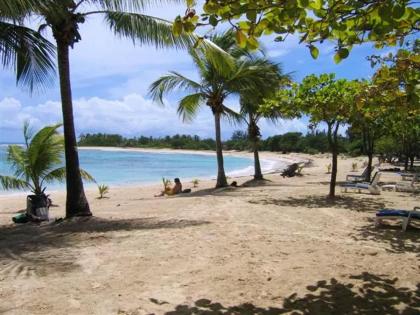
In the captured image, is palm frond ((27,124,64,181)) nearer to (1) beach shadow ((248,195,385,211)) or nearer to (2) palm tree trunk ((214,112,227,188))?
(1) beach shadow ((248,195,385,211))

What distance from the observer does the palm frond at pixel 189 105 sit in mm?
17672

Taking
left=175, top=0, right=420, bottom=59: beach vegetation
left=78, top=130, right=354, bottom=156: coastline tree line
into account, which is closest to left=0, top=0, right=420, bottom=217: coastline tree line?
left=175, top=0, right=420, bottom=59: beach vegetation

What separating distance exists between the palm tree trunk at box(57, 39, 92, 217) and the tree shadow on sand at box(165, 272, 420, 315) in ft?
17.7

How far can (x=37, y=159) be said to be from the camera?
1030 centimetres

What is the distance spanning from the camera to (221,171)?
18.1m

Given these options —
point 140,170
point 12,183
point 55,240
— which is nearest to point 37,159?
point 12,183

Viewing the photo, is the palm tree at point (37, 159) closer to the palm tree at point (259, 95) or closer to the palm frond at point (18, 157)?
the palm frond at point (18, 157)

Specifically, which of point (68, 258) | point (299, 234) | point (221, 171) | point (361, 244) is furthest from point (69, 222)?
point (221, 171)

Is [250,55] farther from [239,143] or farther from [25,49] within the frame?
[239,143]

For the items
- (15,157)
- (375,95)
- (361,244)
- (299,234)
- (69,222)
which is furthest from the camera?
(15,157)

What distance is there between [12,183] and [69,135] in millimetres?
3111

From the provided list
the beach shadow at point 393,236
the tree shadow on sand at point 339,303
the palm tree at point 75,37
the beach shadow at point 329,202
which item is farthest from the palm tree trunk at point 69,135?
the tree shadow on sand at point 339,303

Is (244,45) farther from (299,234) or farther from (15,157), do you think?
(15,157)

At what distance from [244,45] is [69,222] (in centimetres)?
607
